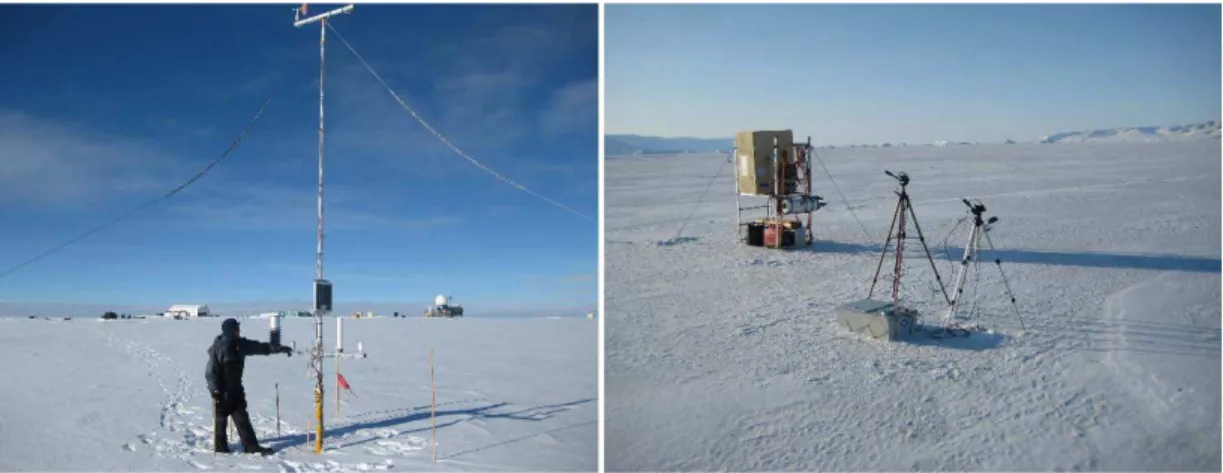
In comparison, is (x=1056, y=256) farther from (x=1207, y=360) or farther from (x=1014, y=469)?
(x=1014, y=469)

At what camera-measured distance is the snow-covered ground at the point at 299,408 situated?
5.82 meters

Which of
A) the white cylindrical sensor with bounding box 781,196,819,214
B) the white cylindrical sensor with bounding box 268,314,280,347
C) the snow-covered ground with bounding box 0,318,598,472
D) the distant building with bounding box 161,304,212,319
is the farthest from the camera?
the distant building with bounding box 161,304,212,319

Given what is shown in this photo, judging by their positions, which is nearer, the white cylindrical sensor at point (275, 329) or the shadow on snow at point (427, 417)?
the shadow on snow at point (427, 417)

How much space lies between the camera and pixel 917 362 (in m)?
6.41

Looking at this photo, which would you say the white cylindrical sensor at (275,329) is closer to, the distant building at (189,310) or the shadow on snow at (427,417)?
the shadow on snow at (427,417)

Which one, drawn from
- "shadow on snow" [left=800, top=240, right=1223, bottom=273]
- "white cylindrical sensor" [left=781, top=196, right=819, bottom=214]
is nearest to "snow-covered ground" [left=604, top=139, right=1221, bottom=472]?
"shadow on snow" [left=800, top=240, right=1223, bottom=273]

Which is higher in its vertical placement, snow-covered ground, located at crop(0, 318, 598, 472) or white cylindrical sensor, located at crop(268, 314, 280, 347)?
white cylindrical sensor, located at crop(268, 314, 280, 347)

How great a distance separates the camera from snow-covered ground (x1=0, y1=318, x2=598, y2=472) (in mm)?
5816

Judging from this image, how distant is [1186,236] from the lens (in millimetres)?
12125

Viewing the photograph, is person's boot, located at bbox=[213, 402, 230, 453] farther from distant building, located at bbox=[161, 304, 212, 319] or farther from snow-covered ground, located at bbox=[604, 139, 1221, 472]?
distant building, located at bbox=[161, 304, 212, 319]

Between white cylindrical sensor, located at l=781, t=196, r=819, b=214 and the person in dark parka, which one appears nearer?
the person in dark parka

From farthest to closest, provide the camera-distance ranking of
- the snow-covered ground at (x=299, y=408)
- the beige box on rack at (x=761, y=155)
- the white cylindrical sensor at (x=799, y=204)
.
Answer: the beige box on rack at (x=761, y=155) → the white cylindrical sensor at (x=799, y=204) → the snow-covered ground at (x=299, y=408)

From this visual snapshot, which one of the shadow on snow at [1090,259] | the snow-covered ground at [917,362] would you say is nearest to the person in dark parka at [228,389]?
the snow-covered ground at [917,362]

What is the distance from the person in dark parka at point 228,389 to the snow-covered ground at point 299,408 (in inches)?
6.3
